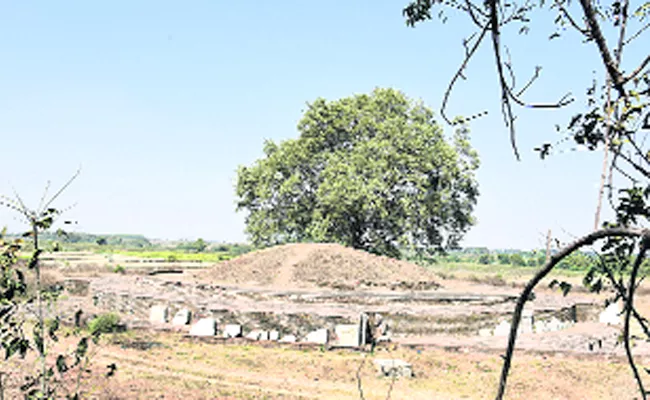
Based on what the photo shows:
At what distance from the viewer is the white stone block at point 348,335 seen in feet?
53.6

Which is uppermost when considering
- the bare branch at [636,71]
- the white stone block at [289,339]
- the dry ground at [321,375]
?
the bare branch at [636,71]

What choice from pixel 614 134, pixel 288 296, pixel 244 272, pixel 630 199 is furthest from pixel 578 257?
pixel 244 272

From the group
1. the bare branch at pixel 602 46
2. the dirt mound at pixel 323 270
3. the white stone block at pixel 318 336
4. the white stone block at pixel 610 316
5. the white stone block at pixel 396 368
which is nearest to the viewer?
the bare branch at pixel 602 46

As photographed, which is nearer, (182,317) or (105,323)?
(105,323)

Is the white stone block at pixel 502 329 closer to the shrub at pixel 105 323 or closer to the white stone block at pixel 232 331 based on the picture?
the white stone block at pixel 232 331

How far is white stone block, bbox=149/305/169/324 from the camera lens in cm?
1967

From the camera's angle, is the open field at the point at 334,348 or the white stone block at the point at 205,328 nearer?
the open field at the point at 334,348

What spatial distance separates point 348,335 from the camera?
16438mm

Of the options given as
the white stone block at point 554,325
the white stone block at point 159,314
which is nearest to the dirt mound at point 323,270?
the white stone block at point 159,314

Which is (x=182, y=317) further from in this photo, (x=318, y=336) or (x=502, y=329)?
(x=502, y=329)

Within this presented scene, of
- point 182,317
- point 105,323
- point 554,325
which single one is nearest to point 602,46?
point 105,323

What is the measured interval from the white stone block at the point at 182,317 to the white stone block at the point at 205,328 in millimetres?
1684

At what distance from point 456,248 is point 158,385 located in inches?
991

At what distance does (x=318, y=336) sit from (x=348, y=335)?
829 millimetres
